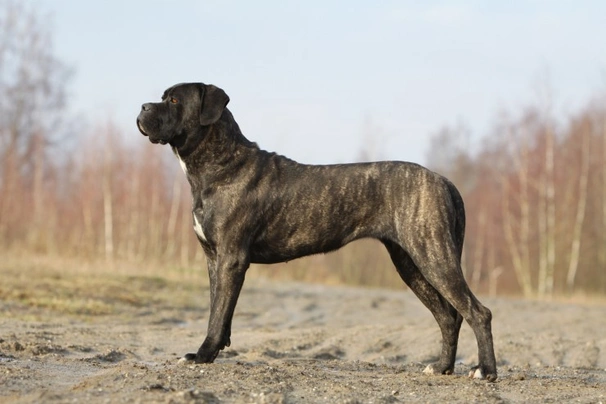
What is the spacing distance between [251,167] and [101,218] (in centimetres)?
2795

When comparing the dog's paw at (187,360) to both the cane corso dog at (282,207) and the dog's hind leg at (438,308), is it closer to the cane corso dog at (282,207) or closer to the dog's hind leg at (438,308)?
the cane corso dog at (282,207)

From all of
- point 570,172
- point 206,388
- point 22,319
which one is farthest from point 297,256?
point 570,172

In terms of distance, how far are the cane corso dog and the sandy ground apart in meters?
0.66

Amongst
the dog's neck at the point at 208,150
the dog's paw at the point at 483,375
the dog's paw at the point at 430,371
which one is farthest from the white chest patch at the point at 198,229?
the dog's paw at the point at 483,375

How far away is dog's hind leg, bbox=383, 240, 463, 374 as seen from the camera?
24.6 ft

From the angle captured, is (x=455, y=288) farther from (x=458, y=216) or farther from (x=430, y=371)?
(x=430, y=371)

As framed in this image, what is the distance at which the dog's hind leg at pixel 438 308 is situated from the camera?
24.6ft

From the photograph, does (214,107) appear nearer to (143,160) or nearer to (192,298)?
(192,298)

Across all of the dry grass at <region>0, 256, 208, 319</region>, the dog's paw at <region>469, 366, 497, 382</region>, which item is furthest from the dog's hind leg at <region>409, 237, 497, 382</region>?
the dry grass at <region>0, 256, 208, 319</region>

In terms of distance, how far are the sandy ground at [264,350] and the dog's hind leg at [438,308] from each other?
0.60ft

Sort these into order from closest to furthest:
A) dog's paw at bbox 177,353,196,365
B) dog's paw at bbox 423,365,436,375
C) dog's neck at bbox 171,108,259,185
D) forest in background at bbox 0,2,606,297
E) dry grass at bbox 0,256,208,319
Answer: dog's paw at bbox 177,353,196,365, dog's neck at bbox 171,108,259,185, dog's paw at bbox 423,365,436,375, dry grass at bbox 0,256,208,319, forest in background at bbox 0,2,606,297

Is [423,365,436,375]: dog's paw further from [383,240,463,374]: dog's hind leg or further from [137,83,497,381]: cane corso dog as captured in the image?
[137,83,497,381]: cane corso dog

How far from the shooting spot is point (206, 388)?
18.7 ft

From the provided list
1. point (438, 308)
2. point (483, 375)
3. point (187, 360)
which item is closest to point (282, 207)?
point (187, 360)
